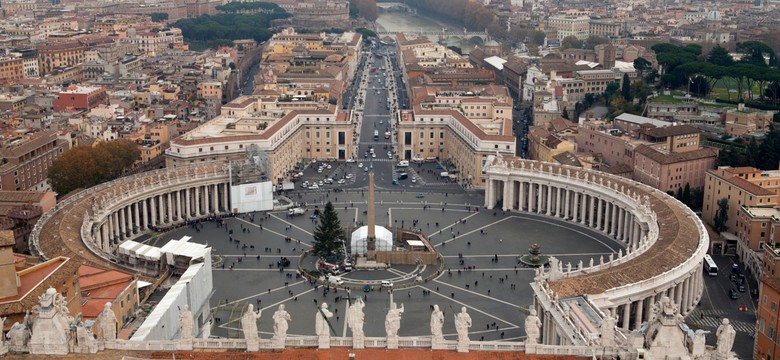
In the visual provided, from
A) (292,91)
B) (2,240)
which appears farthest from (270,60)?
(2,240)

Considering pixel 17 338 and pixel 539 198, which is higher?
pixel 17 338

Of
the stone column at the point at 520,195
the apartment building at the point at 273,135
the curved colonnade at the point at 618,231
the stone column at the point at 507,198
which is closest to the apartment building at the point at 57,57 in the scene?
the apartment building at the point at 273,135

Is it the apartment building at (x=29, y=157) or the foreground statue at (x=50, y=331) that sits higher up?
the foreground statue at (x=50, y=331)

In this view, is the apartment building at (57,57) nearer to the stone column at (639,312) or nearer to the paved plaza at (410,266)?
the paved plaza at (410,266)

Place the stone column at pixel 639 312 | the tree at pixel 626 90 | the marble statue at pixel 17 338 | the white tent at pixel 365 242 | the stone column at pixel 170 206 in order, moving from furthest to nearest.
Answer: the tree at pixel 626 90
the stone column at pixel 170 206
the white tent at pixel 365 242
the stone column at pixel 639 312
the marble statue at pixel 17 338

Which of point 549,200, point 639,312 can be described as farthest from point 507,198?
point 639,312

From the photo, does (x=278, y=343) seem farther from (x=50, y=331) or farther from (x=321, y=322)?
(x=50, y=331)

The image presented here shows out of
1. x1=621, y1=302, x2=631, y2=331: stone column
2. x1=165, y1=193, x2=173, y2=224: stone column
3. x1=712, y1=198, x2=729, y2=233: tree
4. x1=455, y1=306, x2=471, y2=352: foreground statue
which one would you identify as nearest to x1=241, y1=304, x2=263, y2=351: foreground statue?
x1=455, y1=306, x2=471, y2=352: foreground statue
